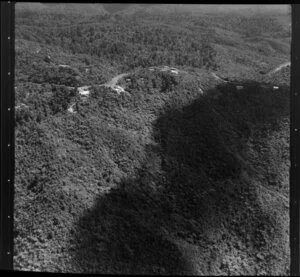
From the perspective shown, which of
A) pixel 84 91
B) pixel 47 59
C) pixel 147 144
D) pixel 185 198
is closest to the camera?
pixel 185 198

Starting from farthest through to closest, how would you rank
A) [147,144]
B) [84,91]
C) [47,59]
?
[47,59], [84,91], [147,144]

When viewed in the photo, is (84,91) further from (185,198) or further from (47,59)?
(185,198)

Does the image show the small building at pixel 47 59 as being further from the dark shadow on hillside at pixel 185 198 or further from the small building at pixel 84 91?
the dark shadow on hillside at pixel 185 198

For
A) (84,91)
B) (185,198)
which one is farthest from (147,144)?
(84,91)

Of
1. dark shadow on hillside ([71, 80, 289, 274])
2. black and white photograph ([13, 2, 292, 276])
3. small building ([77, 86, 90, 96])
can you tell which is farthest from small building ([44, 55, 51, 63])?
dark shadow on hillside ([71, 80, 289, 274])

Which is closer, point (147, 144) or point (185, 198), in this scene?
point (185, 198)

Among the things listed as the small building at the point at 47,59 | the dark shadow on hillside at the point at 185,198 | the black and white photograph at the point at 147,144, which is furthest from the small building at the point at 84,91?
the dark shadow on hillside at the point at 185,198
